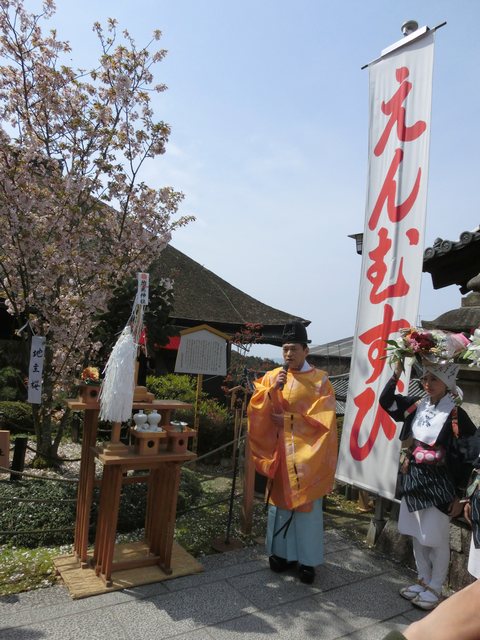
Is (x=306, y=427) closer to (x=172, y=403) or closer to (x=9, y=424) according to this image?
(x=172, y=403)

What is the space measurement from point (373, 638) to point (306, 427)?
1.62 meters

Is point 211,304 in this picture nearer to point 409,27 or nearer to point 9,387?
point 9,387

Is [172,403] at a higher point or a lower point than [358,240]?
lower

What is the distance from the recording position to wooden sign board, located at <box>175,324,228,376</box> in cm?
817

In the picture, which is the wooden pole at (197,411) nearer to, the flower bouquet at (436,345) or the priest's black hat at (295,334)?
→ the priest's black hat at (295,334)

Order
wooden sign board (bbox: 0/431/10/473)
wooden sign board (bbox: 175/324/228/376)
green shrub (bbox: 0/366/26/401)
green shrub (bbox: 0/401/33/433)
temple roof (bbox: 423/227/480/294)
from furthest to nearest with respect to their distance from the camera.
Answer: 1. green shrub (bbox: 0/366/26/401)
2. green shrub (bbox: 0/401/33/433)
3. wooden sign board (bbox: 175/324/228/376)
4. wooden sign board (bbox: 0/431/10/473)
5. temple roof (bbox: 423/227/480/294)

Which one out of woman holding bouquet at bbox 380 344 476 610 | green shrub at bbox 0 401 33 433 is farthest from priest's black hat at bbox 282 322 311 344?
green shrub at bbox 0 401 33 433

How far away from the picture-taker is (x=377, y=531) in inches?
193

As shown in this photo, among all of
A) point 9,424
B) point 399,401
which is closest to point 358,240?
point 399,401

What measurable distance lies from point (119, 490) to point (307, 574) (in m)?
1.81

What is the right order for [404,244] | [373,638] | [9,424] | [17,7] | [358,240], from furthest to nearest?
[9,424] → [358,240] → [17,7] → [404,244] → [373,638]

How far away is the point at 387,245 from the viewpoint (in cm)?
477

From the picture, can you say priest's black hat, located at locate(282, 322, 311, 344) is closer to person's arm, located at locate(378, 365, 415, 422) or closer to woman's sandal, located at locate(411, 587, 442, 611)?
person's arm, located at locate(378, 365, 415, 422)

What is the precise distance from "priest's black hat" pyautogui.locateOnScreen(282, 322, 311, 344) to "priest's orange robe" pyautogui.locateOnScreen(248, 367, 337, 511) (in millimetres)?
305
